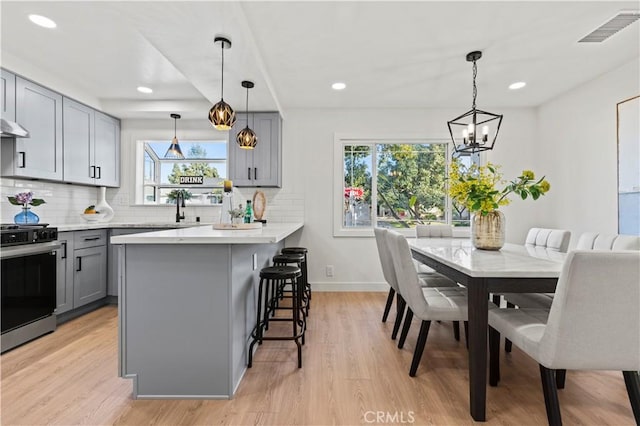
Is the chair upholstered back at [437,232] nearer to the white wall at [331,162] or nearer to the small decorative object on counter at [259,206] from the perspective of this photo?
the white wall at [331,162]

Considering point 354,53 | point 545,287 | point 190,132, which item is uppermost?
point 354,53

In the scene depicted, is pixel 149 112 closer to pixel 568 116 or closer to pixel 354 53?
pixel 354 53

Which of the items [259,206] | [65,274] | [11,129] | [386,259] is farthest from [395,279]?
[11,129]

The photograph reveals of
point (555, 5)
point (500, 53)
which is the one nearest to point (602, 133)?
point (500, 53)

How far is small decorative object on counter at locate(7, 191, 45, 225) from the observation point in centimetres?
293

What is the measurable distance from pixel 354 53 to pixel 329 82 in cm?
66

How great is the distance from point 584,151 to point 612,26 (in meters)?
1.52

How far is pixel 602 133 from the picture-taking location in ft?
10.6

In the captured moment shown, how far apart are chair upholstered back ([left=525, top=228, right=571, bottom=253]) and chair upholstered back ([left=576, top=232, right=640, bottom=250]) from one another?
232mm

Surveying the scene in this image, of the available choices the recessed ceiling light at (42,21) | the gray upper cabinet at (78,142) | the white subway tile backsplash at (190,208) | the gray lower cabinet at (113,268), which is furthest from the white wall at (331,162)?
the recessed ceiling light at (42,21)

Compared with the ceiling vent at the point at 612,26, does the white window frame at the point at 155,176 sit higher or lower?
lower

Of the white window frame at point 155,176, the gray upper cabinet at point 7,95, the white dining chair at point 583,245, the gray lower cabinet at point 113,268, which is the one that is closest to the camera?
the white dining chair at point 583,245

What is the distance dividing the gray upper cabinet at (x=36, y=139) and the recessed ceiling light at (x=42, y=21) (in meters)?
0.87

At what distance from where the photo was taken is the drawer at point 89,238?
3.13 metres
